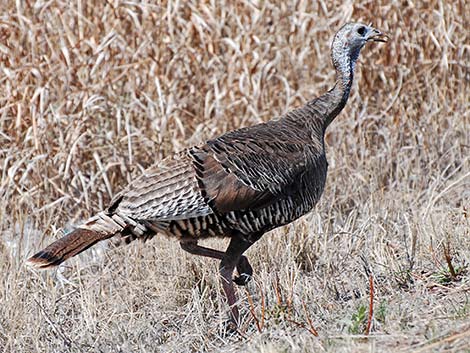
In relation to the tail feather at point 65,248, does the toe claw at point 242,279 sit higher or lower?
lower

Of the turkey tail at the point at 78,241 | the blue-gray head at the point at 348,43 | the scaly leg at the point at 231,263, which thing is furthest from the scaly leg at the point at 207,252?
the blue-gray head at the point at 348,43

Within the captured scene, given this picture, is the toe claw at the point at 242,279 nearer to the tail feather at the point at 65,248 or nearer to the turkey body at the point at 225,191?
the turkey body at the point at 225,191

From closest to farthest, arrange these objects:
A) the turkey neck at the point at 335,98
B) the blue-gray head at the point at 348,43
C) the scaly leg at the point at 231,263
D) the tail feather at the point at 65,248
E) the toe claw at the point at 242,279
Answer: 1. the tail feather at the point at 65,248
2. the scaly leg at the point at 231,263
3. the toe claw at the point at 242,279
4. the turkey neck at the point at 335,98
5. the blue-gray head at the point at 348,43

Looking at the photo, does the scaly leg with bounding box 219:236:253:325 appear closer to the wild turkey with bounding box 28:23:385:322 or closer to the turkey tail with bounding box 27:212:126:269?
the wild turkey with bounding box 28:23:385:322

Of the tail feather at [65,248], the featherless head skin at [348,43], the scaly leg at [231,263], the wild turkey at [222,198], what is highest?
the featherless head skin at [348,43]

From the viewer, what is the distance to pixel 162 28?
7.04m

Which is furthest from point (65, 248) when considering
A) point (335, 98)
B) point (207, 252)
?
point (335, 98)

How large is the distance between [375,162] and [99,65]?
2.15 metres

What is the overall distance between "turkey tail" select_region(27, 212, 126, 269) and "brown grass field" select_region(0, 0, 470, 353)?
0.29 meters

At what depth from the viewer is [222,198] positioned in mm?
4387

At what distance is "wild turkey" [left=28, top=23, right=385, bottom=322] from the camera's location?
4355 millimetres

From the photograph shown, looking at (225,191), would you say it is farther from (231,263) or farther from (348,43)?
(348,43)

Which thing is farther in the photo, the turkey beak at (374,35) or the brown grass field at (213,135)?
the turkey beak at (374,35)

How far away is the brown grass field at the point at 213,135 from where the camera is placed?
4.36 m
